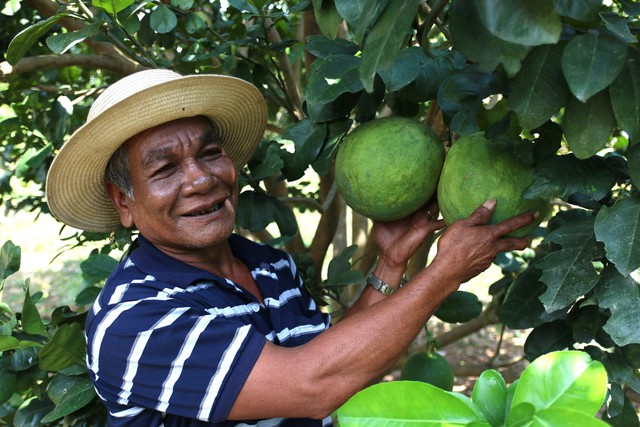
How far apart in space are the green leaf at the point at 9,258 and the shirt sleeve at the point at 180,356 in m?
0.66

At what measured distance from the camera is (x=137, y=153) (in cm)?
174

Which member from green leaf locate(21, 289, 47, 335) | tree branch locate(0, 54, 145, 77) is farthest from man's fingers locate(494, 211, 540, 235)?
tree branch locate(0, 54, 145, 77)

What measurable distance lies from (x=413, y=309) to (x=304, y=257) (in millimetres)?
1097

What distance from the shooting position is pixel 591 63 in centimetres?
104

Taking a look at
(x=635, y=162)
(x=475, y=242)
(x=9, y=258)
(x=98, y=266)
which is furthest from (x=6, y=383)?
(x=635, y=162)

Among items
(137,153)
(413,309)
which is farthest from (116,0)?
(413,309)

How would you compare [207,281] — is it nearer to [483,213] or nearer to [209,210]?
[209,210]

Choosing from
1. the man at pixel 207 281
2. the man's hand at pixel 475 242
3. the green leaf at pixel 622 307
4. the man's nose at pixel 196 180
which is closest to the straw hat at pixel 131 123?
the man at pixel 207 281

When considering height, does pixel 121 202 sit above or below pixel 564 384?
below

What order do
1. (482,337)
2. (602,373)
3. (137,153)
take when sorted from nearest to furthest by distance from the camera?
(602,373) < (137,153) < (482,337)

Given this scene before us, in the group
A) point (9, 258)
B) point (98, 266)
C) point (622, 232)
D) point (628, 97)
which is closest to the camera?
point (628, 97)

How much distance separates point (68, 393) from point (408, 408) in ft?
4.54

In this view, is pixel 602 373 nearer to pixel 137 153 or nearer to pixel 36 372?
pixel 137 153

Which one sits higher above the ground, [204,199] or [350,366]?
[204,199]
